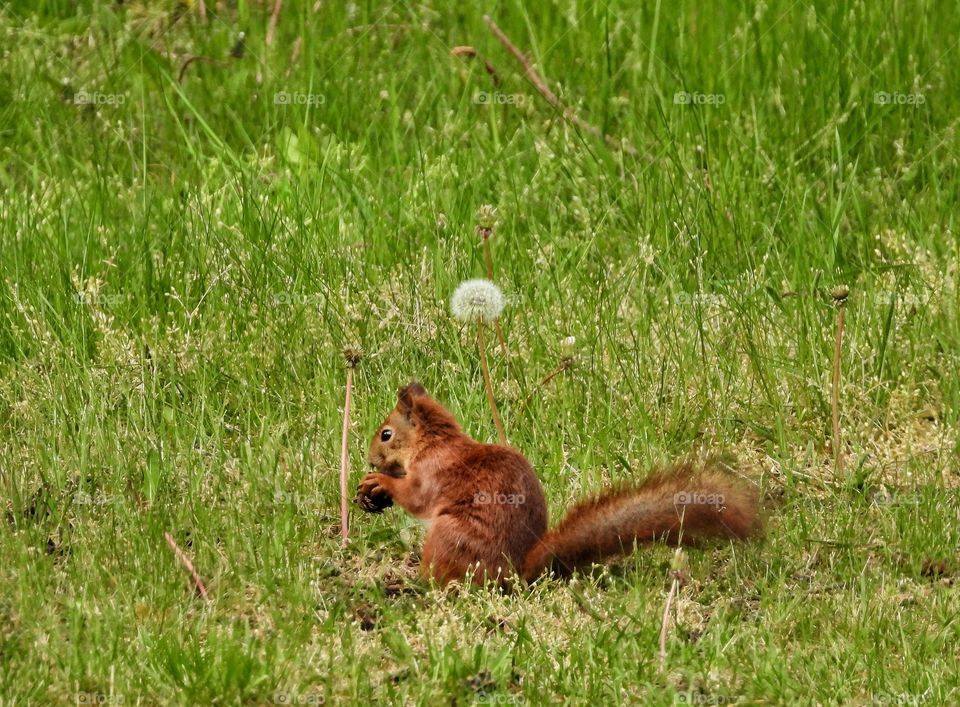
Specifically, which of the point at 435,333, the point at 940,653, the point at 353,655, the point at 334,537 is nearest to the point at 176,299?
the point at 435,333

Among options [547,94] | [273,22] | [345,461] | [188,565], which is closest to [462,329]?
[345,461]

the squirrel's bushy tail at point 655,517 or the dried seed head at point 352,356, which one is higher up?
the dried seed head at point 352,356

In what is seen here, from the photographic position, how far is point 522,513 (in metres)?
4.27

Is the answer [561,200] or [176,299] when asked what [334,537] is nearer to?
[176,299]

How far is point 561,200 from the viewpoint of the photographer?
6.95m

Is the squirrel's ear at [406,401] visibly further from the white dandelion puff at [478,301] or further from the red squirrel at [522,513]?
the white dandelion puff at [478,301]

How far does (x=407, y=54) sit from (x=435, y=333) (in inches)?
103

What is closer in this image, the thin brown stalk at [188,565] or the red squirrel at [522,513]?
the red squirrel at [522,513]

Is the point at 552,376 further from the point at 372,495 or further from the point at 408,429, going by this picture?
the point at 372,495

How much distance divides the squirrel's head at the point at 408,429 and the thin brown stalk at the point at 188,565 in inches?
23.4

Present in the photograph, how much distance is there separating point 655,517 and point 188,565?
A: 126 centimetres

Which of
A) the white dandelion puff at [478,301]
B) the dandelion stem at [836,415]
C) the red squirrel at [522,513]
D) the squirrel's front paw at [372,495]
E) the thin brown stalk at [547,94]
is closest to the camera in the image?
the red squirrel at [522,513]

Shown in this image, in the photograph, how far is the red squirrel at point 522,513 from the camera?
168 inches

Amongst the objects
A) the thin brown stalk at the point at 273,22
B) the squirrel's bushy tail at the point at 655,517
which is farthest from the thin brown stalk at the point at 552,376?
the thin brown stalk at the point at 273,22
